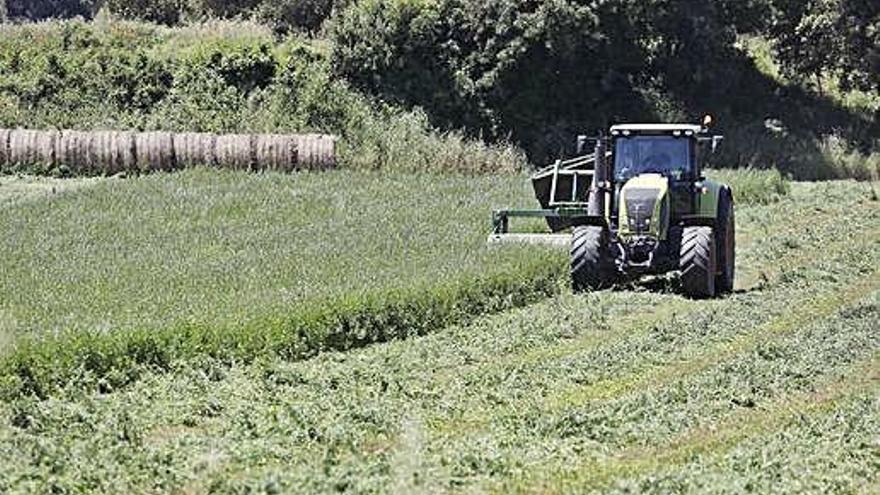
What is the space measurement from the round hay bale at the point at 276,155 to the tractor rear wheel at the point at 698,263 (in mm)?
15215

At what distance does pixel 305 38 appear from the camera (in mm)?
39062

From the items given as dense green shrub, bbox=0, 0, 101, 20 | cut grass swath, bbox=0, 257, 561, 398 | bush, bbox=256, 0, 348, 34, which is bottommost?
cut grass swath, bbox=0, 257, 561, 398

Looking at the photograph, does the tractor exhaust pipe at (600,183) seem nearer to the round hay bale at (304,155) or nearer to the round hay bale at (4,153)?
the round hay bale at (304,155)

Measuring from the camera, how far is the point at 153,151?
31.9 m

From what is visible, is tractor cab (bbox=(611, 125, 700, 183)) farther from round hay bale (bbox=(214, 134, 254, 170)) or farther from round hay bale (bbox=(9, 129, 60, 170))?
round hay bale (bbox=(9, 129, 60, 170))

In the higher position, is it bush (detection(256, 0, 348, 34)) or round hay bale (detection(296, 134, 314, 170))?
bush (detection(256, 0, 348, 34))

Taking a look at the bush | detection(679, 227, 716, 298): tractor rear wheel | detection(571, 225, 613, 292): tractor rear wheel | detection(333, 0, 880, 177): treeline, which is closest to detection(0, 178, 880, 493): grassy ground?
detection(679, 227, 716, 298): tractor rear wheel

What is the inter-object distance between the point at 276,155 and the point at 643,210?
50.5 ft

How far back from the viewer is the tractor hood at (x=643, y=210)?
57.7 feet

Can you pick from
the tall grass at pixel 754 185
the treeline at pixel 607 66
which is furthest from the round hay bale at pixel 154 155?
the tall grass at pixel 754 185

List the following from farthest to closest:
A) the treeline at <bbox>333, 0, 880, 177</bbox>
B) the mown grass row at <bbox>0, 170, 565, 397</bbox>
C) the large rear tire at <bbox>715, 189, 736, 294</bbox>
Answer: the treeline at <bbox>333, 0, 880, 177</bbox>, the large rear tire at <bbox>715, 189, 736, 294</bbox>, the mown grass row at <bbox>0, 170, 565, 397</bbox>

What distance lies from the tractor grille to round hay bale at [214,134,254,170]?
50.2ft

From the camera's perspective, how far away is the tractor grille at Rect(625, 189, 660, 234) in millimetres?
17594

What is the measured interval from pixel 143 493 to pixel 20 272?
833 centimetres
